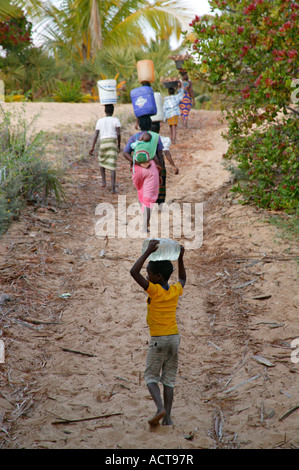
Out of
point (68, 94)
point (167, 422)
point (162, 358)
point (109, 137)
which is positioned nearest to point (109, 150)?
point (109, 137)

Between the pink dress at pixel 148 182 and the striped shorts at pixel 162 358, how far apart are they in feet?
11.0

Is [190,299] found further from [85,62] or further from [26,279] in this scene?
[85,62]

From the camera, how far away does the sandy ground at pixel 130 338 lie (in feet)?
9.82

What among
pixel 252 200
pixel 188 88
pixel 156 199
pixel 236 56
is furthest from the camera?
pixel 188 88

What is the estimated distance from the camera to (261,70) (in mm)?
5520

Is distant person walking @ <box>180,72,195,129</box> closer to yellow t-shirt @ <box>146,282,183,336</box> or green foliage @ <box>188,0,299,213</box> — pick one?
green foliage @ <box>188,0,299,213</box>

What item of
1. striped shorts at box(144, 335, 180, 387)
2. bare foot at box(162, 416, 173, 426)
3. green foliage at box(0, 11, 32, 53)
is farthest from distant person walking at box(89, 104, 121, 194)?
green foliage at box(0, 11, 32, 53)

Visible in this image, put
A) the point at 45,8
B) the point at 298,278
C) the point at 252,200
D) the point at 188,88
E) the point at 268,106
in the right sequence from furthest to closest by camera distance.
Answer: the point at 45,8 < the point at 188,88 < the point at 252,200 < the point at 268,106 < the point at 298,278

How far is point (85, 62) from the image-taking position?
703 inches

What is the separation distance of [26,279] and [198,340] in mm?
1925

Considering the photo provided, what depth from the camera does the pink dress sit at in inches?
239

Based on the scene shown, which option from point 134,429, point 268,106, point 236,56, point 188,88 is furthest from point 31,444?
point 188,88

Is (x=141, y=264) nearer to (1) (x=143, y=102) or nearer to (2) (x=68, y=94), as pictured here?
(1) (x=143, y=102)

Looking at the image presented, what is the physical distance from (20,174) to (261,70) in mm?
3291
